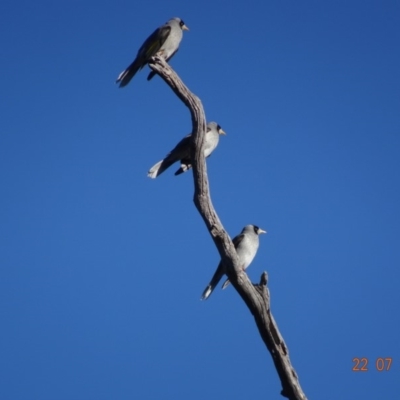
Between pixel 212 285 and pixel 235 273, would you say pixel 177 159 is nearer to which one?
pixel 212 285

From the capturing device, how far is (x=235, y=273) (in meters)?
6.65

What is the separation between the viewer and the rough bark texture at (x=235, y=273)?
6.45 m

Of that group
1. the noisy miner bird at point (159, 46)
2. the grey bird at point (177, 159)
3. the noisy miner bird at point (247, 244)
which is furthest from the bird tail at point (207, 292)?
the noisy miner bird at point (159, 46)

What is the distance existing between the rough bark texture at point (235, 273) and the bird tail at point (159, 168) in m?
1.60

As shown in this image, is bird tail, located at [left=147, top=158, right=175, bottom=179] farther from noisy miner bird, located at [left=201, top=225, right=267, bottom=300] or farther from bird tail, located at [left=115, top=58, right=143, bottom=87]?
noisy miner bird, located at [left=201, top=225, right=267, bottom=300]

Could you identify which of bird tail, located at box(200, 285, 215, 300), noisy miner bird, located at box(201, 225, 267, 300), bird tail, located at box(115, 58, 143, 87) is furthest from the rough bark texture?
noisy miner bird, located at box(201, 225, 267, 300)

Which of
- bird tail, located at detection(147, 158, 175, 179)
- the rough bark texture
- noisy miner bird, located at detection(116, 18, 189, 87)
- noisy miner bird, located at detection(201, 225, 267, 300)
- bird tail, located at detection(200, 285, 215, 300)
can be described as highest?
noisy miner bird, located at detection(116, 18, 189, 87)

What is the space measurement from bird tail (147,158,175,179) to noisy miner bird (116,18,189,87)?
973mm

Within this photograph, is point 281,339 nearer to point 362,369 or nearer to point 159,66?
point 362,369

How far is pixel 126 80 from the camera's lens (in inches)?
340

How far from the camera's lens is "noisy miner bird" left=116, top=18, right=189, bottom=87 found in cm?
865

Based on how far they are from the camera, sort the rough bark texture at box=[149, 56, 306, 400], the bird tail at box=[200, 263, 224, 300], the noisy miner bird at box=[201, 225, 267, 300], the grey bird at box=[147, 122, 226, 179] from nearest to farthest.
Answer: the rough bark texture at box=[149, 56, 306, 400], the bird tail at box=[200, 263, 224, 300], the grey bird at box=[147, 122, 226, 179], the noisy miner bird at box=[201, 225, 267, 300]

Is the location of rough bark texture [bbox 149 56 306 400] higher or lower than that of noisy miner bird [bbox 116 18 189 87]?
lower

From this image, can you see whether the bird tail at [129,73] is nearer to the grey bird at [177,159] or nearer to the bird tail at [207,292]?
the grey bird at [177,159]
